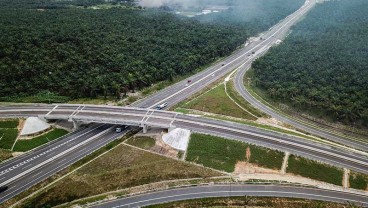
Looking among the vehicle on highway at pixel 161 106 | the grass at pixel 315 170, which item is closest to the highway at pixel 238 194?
the grass at pixel 315 170

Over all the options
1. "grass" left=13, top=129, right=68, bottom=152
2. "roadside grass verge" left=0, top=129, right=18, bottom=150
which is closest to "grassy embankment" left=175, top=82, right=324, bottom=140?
"grass" left=13, top=129, right=68, bottom=152

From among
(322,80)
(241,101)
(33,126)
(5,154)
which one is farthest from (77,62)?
(322,80)

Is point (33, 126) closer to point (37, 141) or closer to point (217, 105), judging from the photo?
point (37, 141)

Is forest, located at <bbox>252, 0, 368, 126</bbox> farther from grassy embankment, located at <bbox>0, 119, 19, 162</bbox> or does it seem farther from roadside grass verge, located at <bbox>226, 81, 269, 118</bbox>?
grassy embankment, located at <bbox>0, 119, 19, 162</bbox>

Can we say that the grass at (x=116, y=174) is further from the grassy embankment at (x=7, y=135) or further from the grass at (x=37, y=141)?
the grassy embankment at (x=7, y=135)

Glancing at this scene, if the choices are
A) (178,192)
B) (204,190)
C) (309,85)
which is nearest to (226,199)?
(204,190)

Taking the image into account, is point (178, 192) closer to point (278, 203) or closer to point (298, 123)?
→ point (278, 203)
